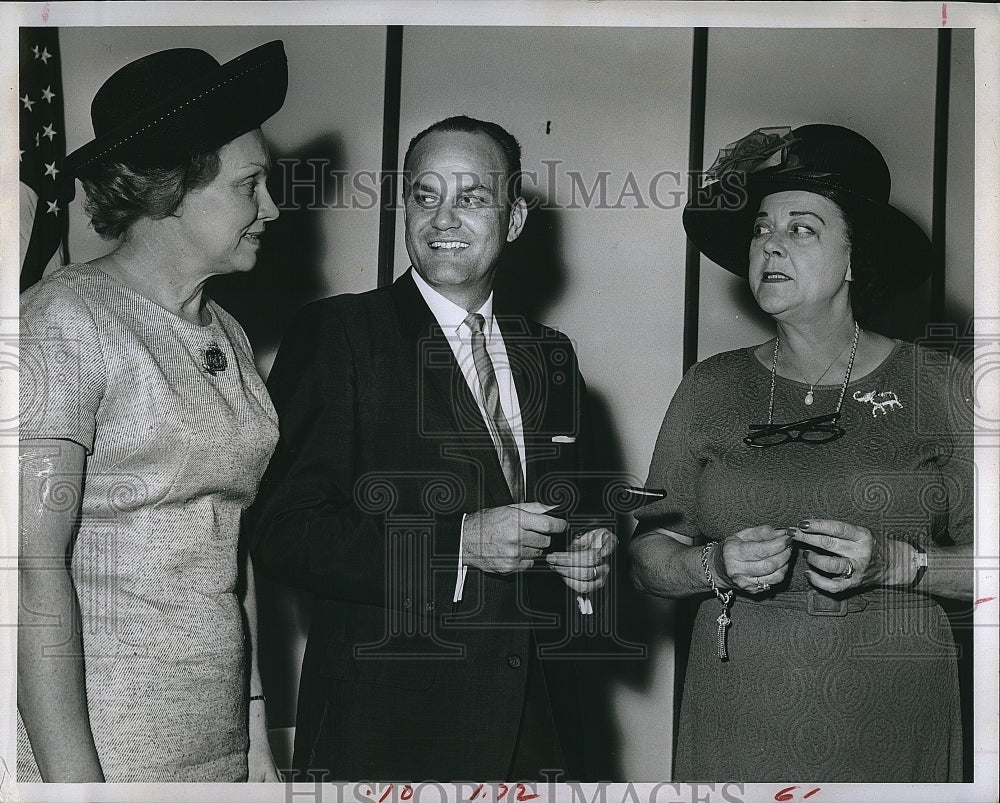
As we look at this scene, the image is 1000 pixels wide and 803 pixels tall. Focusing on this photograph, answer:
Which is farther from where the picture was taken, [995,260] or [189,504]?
[995,260]

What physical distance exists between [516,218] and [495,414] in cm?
36

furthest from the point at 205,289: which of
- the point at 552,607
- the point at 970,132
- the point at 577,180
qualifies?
the point at 970,132

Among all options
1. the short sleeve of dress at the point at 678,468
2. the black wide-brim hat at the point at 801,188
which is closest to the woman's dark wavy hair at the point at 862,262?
the black wide-brim hat at the point at 801,188

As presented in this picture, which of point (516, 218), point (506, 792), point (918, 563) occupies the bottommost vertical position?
point (506, 792)

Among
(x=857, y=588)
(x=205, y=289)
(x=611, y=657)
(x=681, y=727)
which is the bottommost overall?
(x=681, y=727)

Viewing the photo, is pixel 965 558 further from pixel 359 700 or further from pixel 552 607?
pixel 359 700

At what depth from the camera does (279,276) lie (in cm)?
183

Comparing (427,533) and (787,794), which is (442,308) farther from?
(787,794)

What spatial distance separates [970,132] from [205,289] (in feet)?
4.82

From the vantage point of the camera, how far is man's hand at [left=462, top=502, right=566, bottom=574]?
1.76 m

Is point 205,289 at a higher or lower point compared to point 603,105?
lower

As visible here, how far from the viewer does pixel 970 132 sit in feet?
6.31

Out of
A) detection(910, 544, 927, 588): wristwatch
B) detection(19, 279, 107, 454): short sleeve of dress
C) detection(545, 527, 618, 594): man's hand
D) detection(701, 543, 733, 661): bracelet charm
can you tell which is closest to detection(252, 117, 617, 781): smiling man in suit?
detection(545, 527, 618, 594): man's hand

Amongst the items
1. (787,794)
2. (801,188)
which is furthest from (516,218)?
(787,794)
